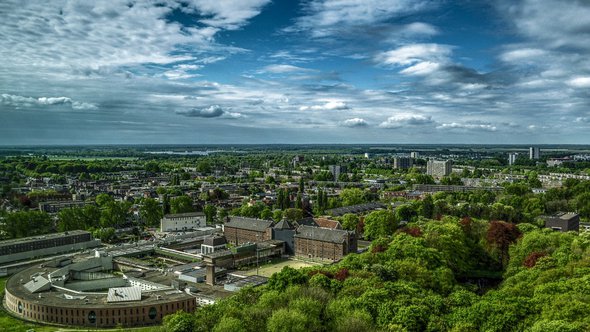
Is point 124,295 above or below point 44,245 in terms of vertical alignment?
above

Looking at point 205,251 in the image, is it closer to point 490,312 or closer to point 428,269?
point 428,269

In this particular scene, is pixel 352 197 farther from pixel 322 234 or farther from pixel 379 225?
pixel 322 234

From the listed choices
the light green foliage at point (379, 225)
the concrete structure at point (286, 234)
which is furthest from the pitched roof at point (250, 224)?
the light green foliage at point (379, 225)

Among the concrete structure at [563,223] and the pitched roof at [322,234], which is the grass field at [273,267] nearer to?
the pitched roof at [322,234]

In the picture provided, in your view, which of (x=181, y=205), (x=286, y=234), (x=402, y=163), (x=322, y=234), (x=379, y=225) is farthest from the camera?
(x=402, y=163)

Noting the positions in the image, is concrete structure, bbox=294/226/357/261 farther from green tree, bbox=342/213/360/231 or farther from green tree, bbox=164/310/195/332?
green tree, bbox=164/310/195/332

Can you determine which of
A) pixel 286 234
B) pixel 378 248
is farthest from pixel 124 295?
pixel 286 234
